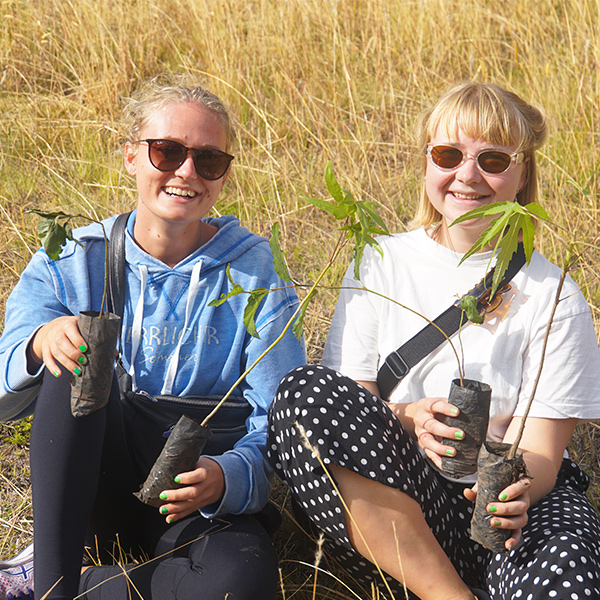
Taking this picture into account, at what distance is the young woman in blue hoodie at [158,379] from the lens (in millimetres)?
1786

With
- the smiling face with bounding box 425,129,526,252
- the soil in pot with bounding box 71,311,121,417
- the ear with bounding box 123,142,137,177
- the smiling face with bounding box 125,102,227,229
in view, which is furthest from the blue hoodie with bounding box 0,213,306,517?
the smiling face with bounding box 425,129,526,252

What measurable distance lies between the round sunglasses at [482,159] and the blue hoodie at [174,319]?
602mm

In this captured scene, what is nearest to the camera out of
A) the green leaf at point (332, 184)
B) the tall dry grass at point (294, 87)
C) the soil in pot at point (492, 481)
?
the green leaf at point (332, 184)

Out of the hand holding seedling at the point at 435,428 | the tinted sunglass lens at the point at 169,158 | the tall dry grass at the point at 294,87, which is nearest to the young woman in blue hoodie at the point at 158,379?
the tinted sunglass lens at the point at 169,158

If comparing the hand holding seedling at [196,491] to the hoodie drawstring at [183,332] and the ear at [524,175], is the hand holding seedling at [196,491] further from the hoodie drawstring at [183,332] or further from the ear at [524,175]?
the ear at [524,175]

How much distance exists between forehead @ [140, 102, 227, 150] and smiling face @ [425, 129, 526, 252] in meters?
0.64

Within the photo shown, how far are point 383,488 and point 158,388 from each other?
2.32 ft

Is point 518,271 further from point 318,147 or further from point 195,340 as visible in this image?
point 318,147

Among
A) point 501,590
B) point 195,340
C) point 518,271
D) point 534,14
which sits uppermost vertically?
point 534,14

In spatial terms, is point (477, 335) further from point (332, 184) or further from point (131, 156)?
point (131, 156)

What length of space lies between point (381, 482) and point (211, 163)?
101cm

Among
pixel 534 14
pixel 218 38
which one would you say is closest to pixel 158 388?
pixel 218 38

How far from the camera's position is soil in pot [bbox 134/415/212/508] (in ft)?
5.48

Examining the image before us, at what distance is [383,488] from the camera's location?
1787 millimetres
